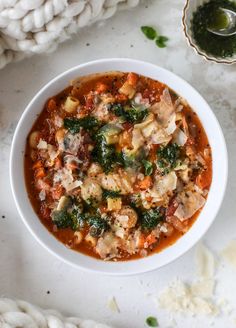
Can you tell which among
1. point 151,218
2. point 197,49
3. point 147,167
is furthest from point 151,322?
point 197,49

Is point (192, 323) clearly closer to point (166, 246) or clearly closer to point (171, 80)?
point (166, 246)

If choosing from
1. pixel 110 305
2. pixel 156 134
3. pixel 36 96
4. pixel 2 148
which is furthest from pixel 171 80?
pixel 110 305

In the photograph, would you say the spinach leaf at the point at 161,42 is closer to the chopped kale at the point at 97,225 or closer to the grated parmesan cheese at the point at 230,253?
the chopped kale at the point at 97,225

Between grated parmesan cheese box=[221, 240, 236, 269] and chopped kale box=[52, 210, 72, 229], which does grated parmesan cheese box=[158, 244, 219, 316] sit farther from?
chopped kale box=[52, 210, 72, 229]

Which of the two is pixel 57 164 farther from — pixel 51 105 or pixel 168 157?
pixel 168 157

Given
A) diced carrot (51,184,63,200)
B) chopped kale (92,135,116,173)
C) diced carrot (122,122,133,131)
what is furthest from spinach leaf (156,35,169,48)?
diced carrot (51,184,63,200)

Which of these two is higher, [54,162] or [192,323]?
[54,162]
